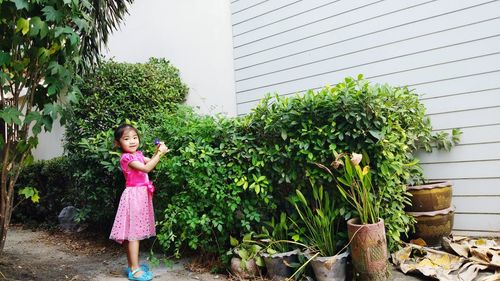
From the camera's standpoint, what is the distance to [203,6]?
236 inches

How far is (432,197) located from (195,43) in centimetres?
431

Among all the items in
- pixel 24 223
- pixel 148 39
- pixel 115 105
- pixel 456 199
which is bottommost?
pixel 24 223

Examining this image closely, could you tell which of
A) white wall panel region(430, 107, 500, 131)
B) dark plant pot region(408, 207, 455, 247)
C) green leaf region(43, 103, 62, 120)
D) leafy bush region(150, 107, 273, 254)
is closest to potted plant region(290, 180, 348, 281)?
leafy bush region(150, 107, 273, 254)

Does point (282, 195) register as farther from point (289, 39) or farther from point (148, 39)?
point (148, 39)

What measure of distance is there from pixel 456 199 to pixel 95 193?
4.06 m

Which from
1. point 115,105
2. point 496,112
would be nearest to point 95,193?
point 115,105

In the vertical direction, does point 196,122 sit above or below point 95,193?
above

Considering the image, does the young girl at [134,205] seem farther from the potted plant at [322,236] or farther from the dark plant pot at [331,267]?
the dark plant pot at [331,267]

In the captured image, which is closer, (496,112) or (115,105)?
(496,112)

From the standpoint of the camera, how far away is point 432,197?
137 inches

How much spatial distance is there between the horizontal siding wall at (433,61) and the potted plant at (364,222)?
1.32 m

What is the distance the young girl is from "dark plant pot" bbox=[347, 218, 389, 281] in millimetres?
1821

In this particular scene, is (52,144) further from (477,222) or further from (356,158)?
(477,222)

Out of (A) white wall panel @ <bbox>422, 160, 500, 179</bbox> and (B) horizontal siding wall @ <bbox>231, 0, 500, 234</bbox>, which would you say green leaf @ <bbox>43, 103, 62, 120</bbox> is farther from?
(A) white wall panel @ <bbox>422, 160, 500, 179</bbox>
